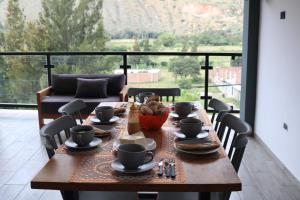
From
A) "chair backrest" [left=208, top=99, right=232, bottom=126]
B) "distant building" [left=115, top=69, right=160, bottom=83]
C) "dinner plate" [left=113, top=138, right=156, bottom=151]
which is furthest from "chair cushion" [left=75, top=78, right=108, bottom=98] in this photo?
"dinner plate" [left=113, top=138, right=156, bottom=151]

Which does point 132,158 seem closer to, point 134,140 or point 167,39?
point 134,140

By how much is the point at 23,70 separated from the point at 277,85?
397cm

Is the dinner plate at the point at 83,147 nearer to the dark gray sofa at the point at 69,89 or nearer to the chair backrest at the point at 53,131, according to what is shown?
the chair backrest at the point at 53,131

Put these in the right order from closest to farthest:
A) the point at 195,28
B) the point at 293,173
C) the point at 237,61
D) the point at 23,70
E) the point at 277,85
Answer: the point at 293,173
the point at 277,85
the point at 237,61
the point at 23,70
the point at 195,28

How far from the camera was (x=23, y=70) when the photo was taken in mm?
6199

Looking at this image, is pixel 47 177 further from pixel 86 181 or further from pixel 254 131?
pixel 254 131

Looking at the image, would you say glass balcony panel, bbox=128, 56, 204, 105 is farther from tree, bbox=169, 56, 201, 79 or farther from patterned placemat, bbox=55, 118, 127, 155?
patterned placemat, bbox=55, 118, 127, 155

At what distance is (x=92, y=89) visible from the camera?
5305 mm

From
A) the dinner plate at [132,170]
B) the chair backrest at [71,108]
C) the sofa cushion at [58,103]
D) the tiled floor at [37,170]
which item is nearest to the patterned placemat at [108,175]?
the dinner plate at [132,170]

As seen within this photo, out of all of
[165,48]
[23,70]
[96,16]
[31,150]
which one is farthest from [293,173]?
[96,16]

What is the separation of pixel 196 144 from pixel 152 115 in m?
0.43

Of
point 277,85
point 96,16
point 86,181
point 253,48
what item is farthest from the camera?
point 96,16

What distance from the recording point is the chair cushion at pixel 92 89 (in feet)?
17.4

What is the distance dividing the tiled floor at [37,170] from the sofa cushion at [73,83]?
2.09 ft
